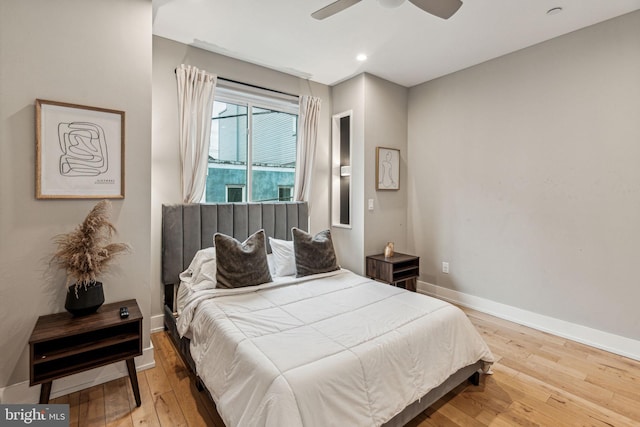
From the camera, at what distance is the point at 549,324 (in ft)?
9.95

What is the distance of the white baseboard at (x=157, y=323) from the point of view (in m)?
2.96

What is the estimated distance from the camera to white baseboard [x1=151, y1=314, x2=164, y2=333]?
2.96 meters

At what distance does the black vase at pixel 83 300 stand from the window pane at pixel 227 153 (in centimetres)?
149

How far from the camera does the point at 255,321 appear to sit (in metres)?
1.96

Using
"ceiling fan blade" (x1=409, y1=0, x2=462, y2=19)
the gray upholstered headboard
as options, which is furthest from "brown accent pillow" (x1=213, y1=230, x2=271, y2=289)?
"ceiling fan blade" (x1=409, y1=0, x2=462, y2=19)

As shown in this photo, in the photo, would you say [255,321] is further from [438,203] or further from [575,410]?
[438,203]

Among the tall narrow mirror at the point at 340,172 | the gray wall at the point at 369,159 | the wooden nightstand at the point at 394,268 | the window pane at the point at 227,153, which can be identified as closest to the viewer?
the window pane at the point at 227,153

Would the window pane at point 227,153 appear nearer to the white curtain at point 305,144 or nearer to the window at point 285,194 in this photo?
the window at point 285,194

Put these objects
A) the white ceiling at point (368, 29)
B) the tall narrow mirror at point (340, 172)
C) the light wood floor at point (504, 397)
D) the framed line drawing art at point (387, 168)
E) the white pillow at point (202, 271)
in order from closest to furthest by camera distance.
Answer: the light wood floor at point (504, 397), the white ceiling at point (368, 29), the white pillow at point (202, 271), the framed line drawing art at point (387, 168), the tall narrow mirror at point (340, 172)

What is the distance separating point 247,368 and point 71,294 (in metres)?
1.32

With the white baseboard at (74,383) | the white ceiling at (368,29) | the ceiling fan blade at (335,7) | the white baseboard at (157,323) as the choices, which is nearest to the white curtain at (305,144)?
the white ceiling at (368,29)

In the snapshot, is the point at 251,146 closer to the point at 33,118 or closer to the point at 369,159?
the point at 369,159

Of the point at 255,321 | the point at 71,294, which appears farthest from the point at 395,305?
the point at 71,294

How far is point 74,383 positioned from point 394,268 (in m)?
3.00
